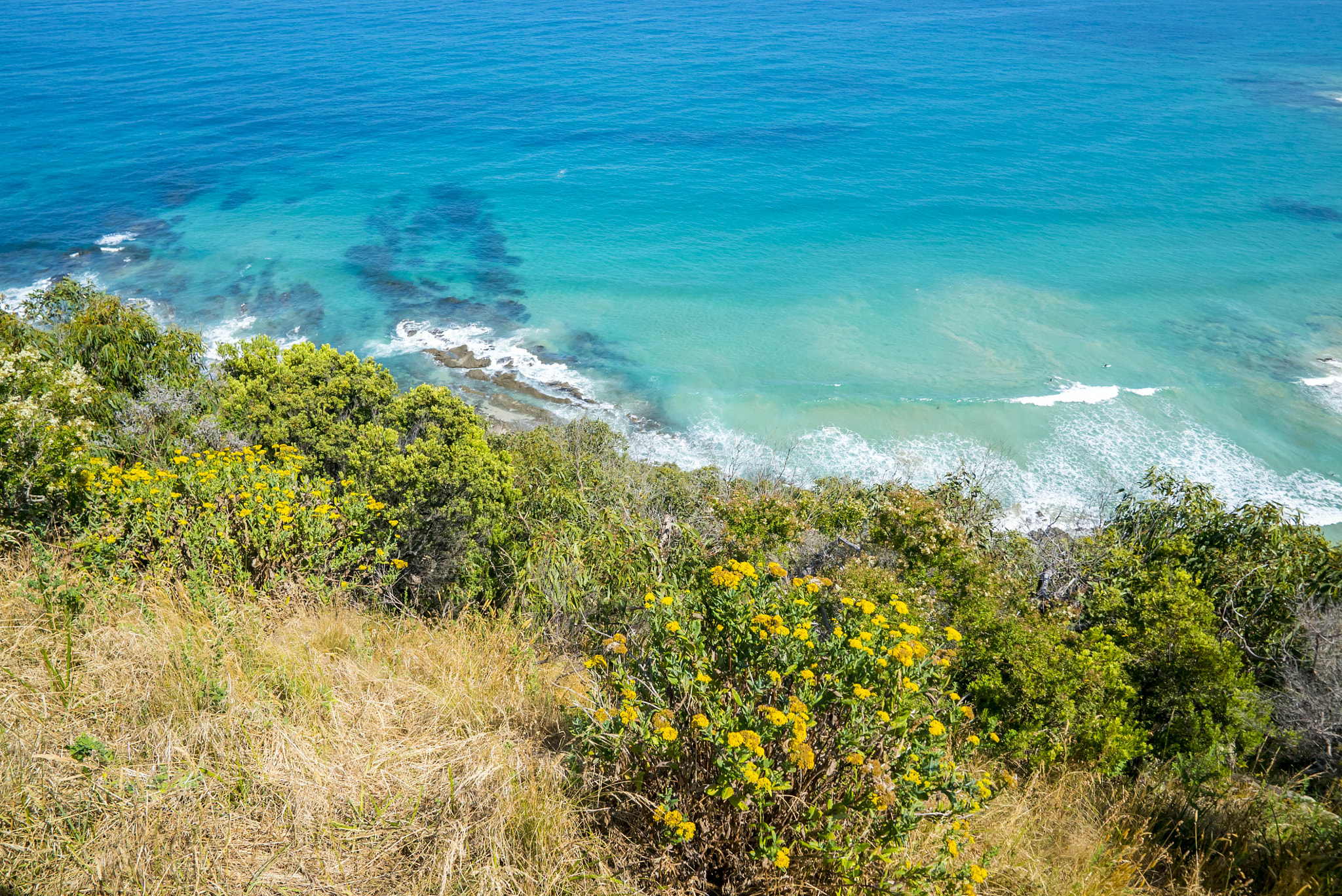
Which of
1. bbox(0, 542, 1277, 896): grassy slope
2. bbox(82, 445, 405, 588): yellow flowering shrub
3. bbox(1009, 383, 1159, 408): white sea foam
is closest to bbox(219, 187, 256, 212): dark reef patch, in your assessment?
bbox(82, 445, 405, 588): yellow flowering shrub

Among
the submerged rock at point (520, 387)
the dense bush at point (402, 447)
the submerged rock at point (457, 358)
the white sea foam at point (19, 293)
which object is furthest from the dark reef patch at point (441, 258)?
the dense bush at point (402, 447)

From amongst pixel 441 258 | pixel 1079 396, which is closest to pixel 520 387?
pixel 441 258

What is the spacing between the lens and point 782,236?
127 ft

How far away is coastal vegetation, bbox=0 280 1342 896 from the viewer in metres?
3.51

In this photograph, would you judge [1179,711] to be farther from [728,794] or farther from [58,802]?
[58,802]

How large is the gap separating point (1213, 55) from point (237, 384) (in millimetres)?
100577

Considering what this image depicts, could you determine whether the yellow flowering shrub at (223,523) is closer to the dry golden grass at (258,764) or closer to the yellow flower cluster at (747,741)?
the dry golden grass at (258,764)

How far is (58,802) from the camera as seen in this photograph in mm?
3459

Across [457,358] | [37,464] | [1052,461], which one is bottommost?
[1052,461]

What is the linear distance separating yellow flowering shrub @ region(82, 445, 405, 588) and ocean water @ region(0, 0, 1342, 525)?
16.8 m

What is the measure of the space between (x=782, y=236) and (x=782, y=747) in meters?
37.6

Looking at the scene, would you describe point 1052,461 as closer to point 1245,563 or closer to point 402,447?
point 1245,563

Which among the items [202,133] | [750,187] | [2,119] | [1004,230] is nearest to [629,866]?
[1004,230]

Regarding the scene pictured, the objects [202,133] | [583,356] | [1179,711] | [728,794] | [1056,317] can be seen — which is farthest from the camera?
[202,133]
